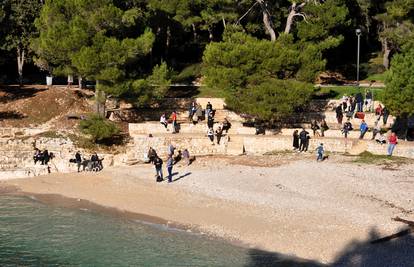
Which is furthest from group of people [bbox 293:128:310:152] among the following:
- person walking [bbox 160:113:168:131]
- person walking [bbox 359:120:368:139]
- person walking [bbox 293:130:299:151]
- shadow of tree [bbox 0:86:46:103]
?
shadow of tree [bbox 0:86:46:103]

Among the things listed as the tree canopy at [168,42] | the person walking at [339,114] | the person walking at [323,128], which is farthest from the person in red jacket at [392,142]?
the tree canopy at [168,42]

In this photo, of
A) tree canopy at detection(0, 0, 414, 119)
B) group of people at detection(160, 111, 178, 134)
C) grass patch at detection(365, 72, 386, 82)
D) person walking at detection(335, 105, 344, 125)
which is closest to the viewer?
tree canopy at detection(0, 0, 414, 119)

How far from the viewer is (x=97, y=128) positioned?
34219 mm

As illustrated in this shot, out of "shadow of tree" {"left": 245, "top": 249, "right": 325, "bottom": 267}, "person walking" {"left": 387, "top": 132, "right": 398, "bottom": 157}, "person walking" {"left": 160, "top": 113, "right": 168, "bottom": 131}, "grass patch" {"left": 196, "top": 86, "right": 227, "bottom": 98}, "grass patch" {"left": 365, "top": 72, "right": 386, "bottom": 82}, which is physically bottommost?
"shadow of tree" {"left": 245, "top": 249, "right": 325, "bottom": 267}

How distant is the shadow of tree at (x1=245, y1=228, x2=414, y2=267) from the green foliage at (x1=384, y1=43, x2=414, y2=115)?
11.9m

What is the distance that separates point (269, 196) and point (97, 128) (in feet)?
37.1

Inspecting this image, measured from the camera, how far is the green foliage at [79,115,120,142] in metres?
34.3

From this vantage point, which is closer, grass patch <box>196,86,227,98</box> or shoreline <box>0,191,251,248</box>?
shoreline <box>0,191,251,248</box>

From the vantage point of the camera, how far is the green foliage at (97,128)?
112ft

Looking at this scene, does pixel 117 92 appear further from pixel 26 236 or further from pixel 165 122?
pixel 26 236

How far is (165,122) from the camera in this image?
122 feet

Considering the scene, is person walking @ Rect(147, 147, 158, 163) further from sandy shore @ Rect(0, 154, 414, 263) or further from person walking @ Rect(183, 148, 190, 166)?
person walking @ Rect(183, 148, 190, 166)

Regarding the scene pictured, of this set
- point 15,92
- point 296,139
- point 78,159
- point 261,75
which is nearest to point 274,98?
point 261,75

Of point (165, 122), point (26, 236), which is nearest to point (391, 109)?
point (165, 122)
